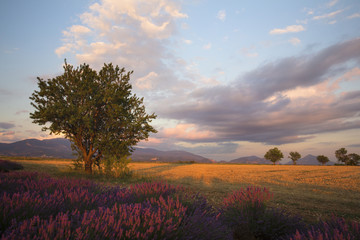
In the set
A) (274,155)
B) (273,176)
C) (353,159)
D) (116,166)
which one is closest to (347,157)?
(353,159)

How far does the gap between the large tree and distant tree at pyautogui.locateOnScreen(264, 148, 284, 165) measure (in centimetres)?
7705

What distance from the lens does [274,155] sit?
81875mm

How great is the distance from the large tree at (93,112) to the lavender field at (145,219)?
Answer: 10.7 m

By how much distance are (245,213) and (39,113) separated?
1707 centimetres

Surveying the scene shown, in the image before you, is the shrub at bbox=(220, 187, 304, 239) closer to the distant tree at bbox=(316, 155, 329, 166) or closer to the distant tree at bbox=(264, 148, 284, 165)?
the distant tree at bbox=(264, 148, 284, 165)

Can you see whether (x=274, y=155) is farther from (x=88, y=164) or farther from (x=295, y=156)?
(x=88, y=164)

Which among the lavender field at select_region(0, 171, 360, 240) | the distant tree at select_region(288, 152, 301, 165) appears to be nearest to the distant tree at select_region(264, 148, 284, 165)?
the distant tree at select_region(288, 152, 301, 165)

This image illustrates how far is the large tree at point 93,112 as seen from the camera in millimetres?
15953

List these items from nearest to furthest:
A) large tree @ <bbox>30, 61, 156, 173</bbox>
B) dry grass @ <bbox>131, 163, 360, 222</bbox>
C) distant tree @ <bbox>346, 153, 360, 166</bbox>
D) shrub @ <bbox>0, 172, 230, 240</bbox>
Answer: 1. shrub @ <bbox>0, 172, 230, 240</bbox>
2. dry grass @ <bbox>131, 163, 360, 222</bbox>
3. large tree @ <bbox>30, 61, 156, 173</bbox>
4. distant tree @ <bbox>346, 153, 360, 166</bbox>

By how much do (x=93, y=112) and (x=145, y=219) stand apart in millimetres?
15464

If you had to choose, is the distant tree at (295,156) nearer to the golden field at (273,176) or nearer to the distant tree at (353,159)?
the distant tree at (353,159)

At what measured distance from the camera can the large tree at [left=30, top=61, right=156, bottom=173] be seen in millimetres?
15953

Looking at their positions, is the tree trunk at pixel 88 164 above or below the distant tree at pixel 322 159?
above

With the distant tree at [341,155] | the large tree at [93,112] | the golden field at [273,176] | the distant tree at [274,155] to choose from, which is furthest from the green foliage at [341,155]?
the large tree at [93,112]
